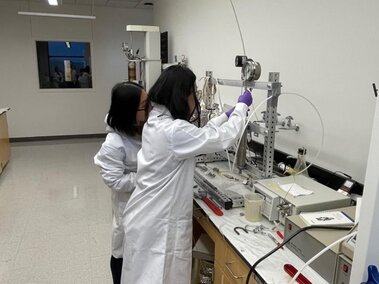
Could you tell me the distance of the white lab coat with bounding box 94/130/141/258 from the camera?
1.60 m

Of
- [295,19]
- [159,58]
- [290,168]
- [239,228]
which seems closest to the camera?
[239,228]

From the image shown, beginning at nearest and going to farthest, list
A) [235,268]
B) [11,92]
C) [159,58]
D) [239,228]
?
[235,268] → [239,228] → [159,58] → [11,92]

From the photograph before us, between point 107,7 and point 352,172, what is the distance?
5.89 m

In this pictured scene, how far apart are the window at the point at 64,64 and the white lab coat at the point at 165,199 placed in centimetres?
554

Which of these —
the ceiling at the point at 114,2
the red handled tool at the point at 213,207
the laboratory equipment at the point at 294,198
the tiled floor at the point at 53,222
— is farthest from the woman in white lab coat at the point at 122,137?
the ceiling at the point at 114,2

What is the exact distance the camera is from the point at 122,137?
163 cm

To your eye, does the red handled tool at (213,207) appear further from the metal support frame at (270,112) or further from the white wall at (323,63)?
the white wall at (323,63)

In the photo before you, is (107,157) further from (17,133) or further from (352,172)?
(17,133)

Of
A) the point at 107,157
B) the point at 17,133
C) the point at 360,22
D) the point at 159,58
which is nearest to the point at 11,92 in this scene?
the point at 17,133

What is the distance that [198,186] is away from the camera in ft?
5.79

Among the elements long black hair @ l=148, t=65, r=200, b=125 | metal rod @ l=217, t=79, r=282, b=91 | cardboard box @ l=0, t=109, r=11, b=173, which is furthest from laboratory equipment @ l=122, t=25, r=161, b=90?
long black hair @ l=148, t=65, r=200, b=125

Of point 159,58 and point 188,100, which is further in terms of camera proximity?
point 159,58

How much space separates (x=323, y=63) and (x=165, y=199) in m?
1.18

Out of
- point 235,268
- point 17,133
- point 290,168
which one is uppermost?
point 290,168
